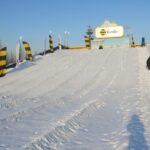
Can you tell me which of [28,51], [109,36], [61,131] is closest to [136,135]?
[61,131]

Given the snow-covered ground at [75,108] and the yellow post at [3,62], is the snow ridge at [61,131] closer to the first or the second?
the snow-covered ground at [75,108]

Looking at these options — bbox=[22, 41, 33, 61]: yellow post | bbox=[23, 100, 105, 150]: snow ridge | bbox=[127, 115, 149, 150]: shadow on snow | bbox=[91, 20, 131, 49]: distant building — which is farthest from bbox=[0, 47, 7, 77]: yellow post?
bbox=[91, 20, 131, 49]: distant building

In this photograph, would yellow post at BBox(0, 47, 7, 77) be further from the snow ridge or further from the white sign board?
the white sign board

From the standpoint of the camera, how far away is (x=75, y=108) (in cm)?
777

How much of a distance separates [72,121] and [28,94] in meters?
3.30

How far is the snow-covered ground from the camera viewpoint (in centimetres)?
523

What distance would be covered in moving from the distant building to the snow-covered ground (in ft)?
77.2

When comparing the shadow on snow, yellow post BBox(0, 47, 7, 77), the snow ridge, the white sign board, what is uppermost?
the white sign board

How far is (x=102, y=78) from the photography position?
12.9 meters

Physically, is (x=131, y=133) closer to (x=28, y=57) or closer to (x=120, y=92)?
(x=120, y=92)

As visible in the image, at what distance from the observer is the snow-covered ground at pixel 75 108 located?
523cm

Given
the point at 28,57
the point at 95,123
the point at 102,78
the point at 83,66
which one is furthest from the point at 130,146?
the point at 28,57

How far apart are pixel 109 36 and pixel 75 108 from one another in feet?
109

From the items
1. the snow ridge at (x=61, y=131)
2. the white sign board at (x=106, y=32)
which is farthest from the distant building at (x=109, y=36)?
the snow ridge at (x=61, y=131)
